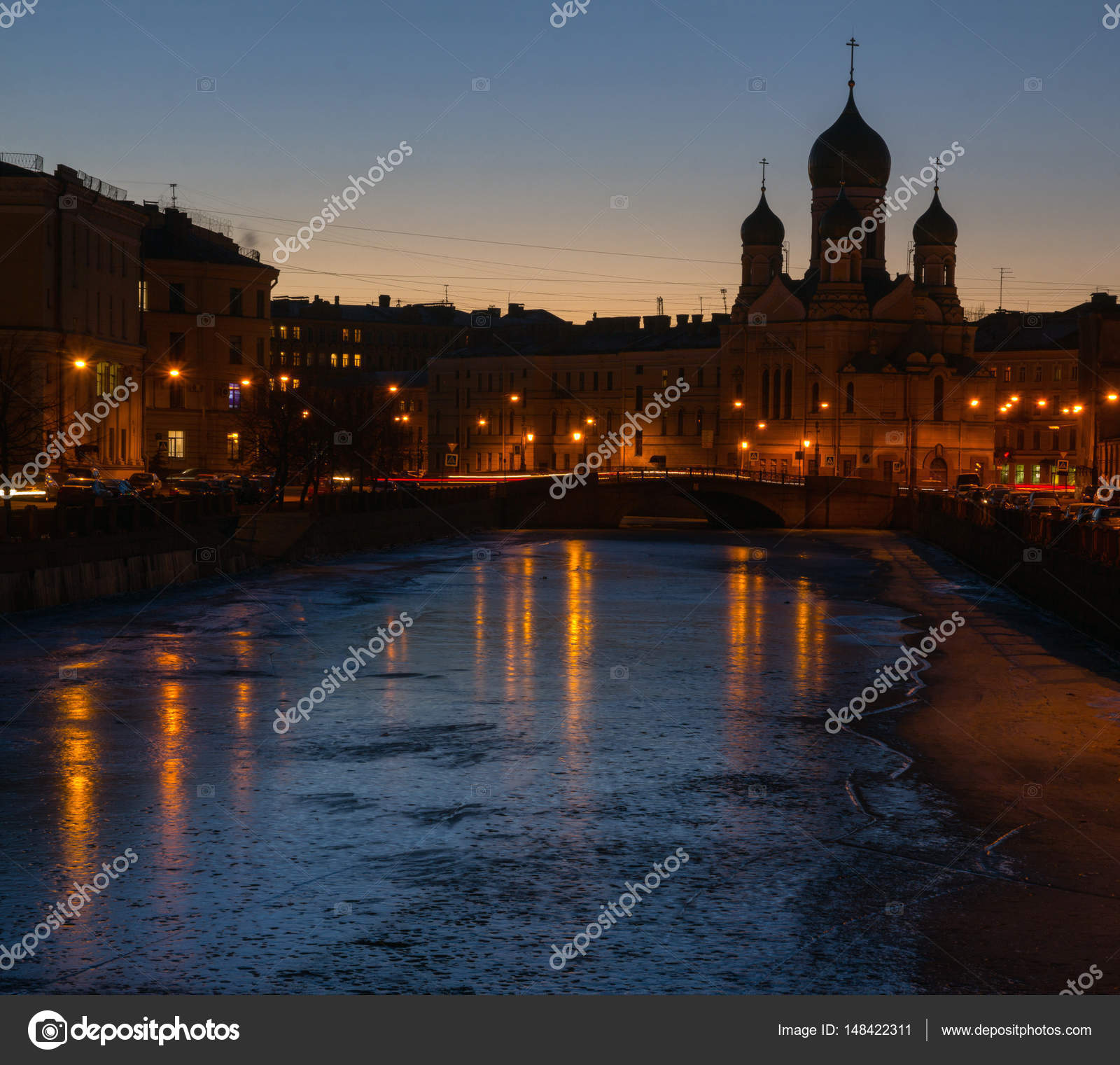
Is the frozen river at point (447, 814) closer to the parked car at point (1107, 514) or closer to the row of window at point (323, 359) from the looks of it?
the parked car at point (1107, 514)

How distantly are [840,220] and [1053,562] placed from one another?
3707 inches

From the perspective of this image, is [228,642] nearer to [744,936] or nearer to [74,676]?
[74,676]

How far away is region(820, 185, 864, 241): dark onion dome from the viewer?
125m

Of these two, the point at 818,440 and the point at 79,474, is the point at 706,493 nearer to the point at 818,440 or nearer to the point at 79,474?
the point at 818,440

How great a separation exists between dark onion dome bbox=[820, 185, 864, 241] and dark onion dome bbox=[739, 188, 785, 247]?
1780 centimetres

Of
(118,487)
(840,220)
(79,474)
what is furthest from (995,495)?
(79,474)

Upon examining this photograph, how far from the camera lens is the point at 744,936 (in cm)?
1072

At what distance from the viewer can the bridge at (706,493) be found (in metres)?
86.0

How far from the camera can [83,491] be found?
51844mm

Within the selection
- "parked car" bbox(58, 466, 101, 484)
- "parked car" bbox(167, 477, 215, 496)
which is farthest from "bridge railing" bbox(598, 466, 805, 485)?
"parked car" bbox(58, 466, 101, 484)

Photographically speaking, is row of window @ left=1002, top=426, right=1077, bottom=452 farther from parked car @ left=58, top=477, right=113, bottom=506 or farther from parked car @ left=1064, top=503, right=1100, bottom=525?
parked car @ left=58, top=477, right=113, bottom=506

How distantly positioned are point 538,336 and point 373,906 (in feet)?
492

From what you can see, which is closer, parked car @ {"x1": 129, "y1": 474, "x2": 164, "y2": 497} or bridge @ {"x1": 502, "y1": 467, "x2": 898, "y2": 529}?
parked car @ {"x1": 129, "y1": 474, "x2": 164, "y2": 497}

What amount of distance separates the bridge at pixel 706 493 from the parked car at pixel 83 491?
90.2ft
